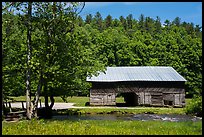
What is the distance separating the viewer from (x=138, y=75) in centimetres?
4741

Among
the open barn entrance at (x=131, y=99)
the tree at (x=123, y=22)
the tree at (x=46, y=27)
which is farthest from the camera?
the tree at (x=123, y=22)

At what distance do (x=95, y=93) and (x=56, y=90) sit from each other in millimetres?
17369

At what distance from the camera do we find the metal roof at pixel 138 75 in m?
45.8

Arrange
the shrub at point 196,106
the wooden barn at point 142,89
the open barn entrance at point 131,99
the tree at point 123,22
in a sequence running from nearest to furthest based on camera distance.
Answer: the shrub at point 196,106 → the wooden barn at point 142,89 → the open barn entrance at point 131,99 → the tree at point 123,22

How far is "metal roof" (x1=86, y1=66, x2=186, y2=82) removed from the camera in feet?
150

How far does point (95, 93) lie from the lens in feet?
151

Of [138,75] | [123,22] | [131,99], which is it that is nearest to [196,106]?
[138,75]

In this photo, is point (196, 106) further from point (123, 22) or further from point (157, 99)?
point (123, 22)

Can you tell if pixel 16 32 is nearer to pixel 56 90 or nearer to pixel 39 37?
pixel 39 37

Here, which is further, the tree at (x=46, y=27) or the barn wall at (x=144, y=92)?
the barn wall at (x=144, y=92)

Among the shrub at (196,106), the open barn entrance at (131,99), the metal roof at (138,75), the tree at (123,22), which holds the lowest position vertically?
the open barn entrance at (131,99)

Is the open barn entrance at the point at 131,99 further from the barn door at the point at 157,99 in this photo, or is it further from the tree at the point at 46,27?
the tree at the point at 46,27

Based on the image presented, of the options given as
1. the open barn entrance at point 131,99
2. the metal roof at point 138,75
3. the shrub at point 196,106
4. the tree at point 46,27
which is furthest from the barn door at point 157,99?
the tree at point 46,27

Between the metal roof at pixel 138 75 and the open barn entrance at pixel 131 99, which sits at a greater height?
the metal roof at pixel 138 75
